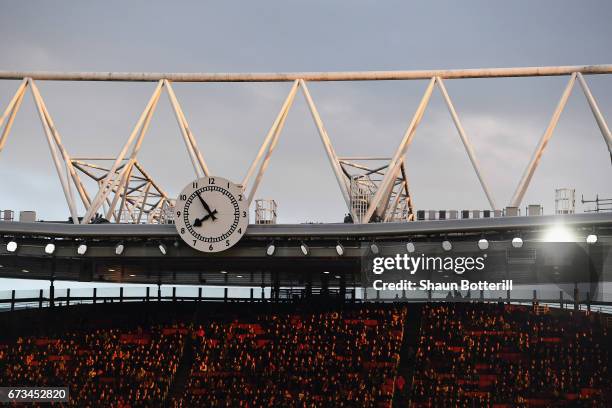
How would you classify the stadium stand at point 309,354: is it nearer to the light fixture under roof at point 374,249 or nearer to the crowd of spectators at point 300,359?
the crowd of spectators at point 300,359

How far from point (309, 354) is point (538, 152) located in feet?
46.4

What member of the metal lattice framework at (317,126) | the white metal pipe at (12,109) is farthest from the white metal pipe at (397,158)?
the white metal pipe at (12,109)

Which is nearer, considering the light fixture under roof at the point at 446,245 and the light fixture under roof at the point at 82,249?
the light fixture under roof at the point at 446,245

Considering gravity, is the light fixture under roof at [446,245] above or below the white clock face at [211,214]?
below

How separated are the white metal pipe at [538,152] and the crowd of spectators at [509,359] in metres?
6.29

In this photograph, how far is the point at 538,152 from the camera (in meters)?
41.0

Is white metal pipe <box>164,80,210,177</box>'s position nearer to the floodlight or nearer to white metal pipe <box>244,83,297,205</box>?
white metal pipe <box>244,83,297,205</box>

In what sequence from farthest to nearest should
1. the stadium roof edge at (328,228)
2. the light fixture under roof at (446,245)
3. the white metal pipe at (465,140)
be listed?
the white metal pipe at (465,140), the light fixture under roof at (446,245), the stadium roof edge at (328,228)

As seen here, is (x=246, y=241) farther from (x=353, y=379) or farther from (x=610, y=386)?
(x=610, y=386)

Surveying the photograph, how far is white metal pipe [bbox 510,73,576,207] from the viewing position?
4038cm

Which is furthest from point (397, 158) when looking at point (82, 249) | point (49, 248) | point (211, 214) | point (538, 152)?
point (49, 248)

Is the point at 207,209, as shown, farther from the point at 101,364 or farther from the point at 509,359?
the point at 509,359

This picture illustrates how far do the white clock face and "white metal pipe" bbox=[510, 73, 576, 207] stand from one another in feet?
36.1

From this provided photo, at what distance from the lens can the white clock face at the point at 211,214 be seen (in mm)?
38469
